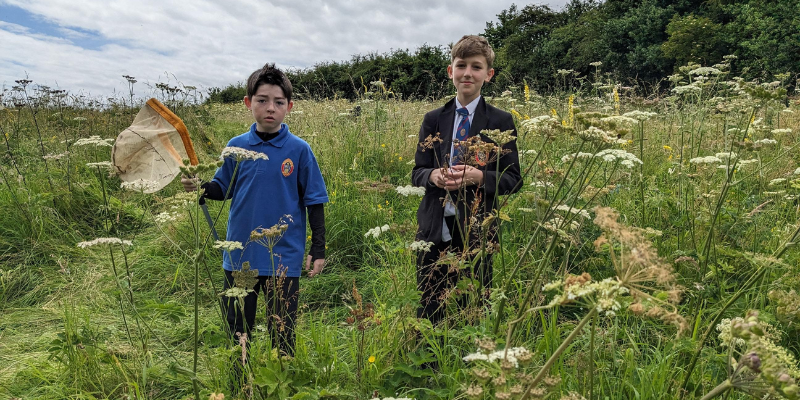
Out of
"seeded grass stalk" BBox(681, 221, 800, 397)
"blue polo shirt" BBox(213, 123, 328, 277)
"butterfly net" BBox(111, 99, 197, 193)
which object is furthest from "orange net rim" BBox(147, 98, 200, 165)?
"seeded grass stalk" BBox(681, 221, 800, 397)

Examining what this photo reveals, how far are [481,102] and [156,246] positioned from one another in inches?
150

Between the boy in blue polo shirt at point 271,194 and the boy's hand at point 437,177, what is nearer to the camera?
the boy's hand at point 437,177

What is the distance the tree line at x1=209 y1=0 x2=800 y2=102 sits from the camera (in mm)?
21994

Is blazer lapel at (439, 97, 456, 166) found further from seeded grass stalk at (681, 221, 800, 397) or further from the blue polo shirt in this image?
seeded grass stalk at (681, 221, 800, 397)

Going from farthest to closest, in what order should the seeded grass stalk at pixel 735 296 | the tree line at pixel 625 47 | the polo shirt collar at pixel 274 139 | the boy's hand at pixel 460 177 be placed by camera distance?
the tree line at pixel 625 47 < the polo shirt collar at pixel 274 139 < the boy's hand at pixel 460 177 < the seeded grass stalk at pixel 735 296

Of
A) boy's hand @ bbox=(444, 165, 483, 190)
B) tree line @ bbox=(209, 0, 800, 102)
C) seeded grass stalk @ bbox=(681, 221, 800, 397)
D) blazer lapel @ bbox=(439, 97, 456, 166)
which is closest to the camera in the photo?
seeded grass stalk @ bbox=(681, 221, 800, 397)

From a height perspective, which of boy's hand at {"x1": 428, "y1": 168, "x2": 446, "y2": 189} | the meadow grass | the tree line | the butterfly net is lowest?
the meadow grass

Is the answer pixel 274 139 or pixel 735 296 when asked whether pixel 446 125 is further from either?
pixel 735 296

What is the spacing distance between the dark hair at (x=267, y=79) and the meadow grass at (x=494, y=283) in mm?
815

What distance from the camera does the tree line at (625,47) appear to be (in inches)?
866

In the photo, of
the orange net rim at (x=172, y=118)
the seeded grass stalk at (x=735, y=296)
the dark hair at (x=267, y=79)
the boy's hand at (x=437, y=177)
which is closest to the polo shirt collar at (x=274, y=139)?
the dark hair at (x=267, y=79)

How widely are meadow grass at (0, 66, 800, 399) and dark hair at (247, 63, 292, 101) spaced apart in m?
0.81

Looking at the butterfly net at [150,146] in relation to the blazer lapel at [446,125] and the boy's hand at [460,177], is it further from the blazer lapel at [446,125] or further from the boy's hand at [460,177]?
the blazer lapel at [446,125]

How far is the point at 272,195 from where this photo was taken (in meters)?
2.65
